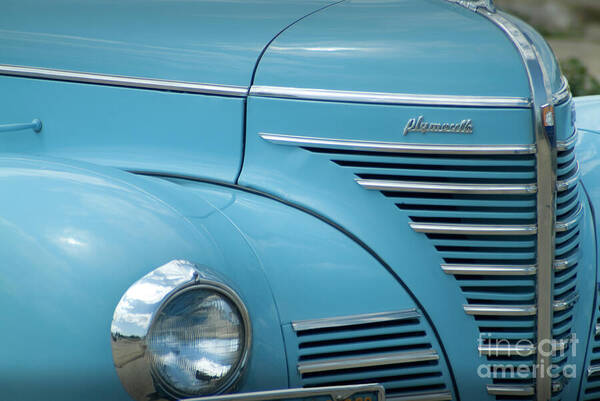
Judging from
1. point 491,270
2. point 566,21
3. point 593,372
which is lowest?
point 566,21

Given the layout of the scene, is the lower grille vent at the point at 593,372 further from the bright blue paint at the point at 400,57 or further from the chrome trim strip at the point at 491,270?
the bright blue paint at the point at 400,57

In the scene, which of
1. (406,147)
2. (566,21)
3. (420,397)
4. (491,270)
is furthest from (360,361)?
(566,21)

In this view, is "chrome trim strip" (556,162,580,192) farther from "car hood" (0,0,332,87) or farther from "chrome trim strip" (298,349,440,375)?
"car hood" (0,0,332,87)

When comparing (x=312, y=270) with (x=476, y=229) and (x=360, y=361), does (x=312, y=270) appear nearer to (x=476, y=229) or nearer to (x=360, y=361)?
(x=360, y=361)

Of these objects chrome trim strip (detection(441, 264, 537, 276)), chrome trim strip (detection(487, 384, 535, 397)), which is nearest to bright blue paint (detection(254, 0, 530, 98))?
Result: chrome trim strip (detection(441, 264, 537, 276))

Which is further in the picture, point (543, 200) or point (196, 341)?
point (543, 200)

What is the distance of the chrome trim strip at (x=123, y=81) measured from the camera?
213cm

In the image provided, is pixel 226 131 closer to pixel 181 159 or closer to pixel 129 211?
pixel 181 159

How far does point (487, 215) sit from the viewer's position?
76.6 inches

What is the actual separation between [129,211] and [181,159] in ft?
1.48

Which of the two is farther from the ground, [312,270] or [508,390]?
[312,270]

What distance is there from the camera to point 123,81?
2240 millimetres

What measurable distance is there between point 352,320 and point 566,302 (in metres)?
0.60

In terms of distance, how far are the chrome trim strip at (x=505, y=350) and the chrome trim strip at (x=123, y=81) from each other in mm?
928
